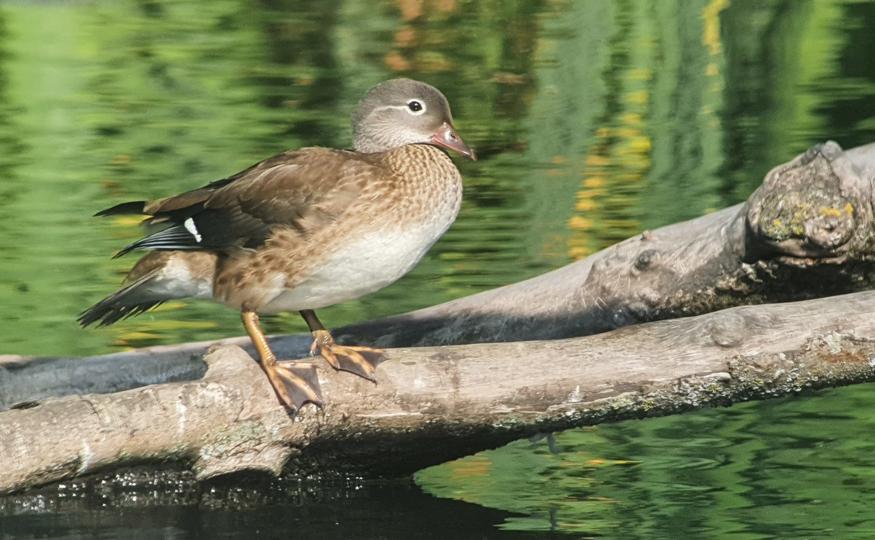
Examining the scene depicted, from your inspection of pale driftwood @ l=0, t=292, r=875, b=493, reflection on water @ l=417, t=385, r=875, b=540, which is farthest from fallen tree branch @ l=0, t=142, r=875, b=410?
reflection on water @ l=417, t=385, r=875, b=540

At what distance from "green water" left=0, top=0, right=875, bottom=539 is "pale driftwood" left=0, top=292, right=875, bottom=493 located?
0.38 m

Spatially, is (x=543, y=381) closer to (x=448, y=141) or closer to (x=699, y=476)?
(x=699, y=476)

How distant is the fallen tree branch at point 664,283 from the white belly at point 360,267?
613 millimetres

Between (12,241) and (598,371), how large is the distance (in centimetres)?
497

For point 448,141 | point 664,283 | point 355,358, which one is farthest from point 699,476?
point 448,141

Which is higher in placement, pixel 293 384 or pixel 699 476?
pixel 293 384

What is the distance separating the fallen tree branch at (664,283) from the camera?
Answer: 4.36 meters

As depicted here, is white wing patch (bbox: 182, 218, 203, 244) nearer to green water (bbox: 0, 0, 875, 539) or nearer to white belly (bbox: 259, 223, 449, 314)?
white belly (bbox: 259, 223, 449, 314)

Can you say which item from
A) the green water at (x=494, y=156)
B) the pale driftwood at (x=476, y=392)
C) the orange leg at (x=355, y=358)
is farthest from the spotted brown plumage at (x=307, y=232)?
the green water at (x=494, y=156)

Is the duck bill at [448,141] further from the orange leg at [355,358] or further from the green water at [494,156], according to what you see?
the green water at [494,156]

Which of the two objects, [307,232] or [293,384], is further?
[307,232]

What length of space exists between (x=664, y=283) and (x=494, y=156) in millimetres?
5127

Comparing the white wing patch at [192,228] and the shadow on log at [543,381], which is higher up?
the white wing patch at [192,228]

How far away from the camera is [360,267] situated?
4.45 meters
